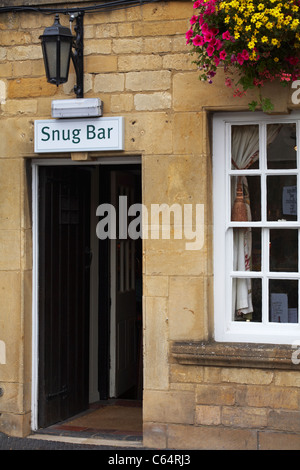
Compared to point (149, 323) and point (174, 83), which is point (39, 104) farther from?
point (149, 323)

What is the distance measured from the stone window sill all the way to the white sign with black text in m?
1.91

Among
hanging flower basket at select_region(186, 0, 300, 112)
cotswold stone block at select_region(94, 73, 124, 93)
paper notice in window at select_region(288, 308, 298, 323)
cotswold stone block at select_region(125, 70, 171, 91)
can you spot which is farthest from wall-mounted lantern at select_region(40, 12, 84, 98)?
paper notice in window at select_region(288, 308, 298, 323)

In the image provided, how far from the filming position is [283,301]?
6746 millimetres

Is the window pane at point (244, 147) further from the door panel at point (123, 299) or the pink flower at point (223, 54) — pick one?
the door panel at point (123, 299)

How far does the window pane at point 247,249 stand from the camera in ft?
22.4

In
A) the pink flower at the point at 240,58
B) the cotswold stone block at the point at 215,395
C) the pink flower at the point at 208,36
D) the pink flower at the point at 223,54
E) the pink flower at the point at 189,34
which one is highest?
the pink flower at the point at 189,34

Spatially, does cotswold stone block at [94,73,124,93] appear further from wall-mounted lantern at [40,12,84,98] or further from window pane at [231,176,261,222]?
window pane at [231,176,261,222]

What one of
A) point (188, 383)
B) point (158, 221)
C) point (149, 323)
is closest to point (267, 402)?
point (188, 383)

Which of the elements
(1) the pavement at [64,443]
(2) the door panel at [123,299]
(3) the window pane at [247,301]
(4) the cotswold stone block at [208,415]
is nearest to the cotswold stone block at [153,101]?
(3) the window pane at [247,301]

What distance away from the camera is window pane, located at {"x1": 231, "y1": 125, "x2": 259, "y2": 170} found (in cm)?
682

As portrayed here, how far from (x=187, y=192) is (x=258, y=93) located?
1.06 m

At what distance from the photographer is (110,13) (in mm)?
6992

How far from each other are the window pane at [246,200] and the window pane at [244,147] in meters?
0.13

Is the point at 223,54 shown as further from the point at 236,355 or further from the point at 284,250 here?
the point at 236,355
